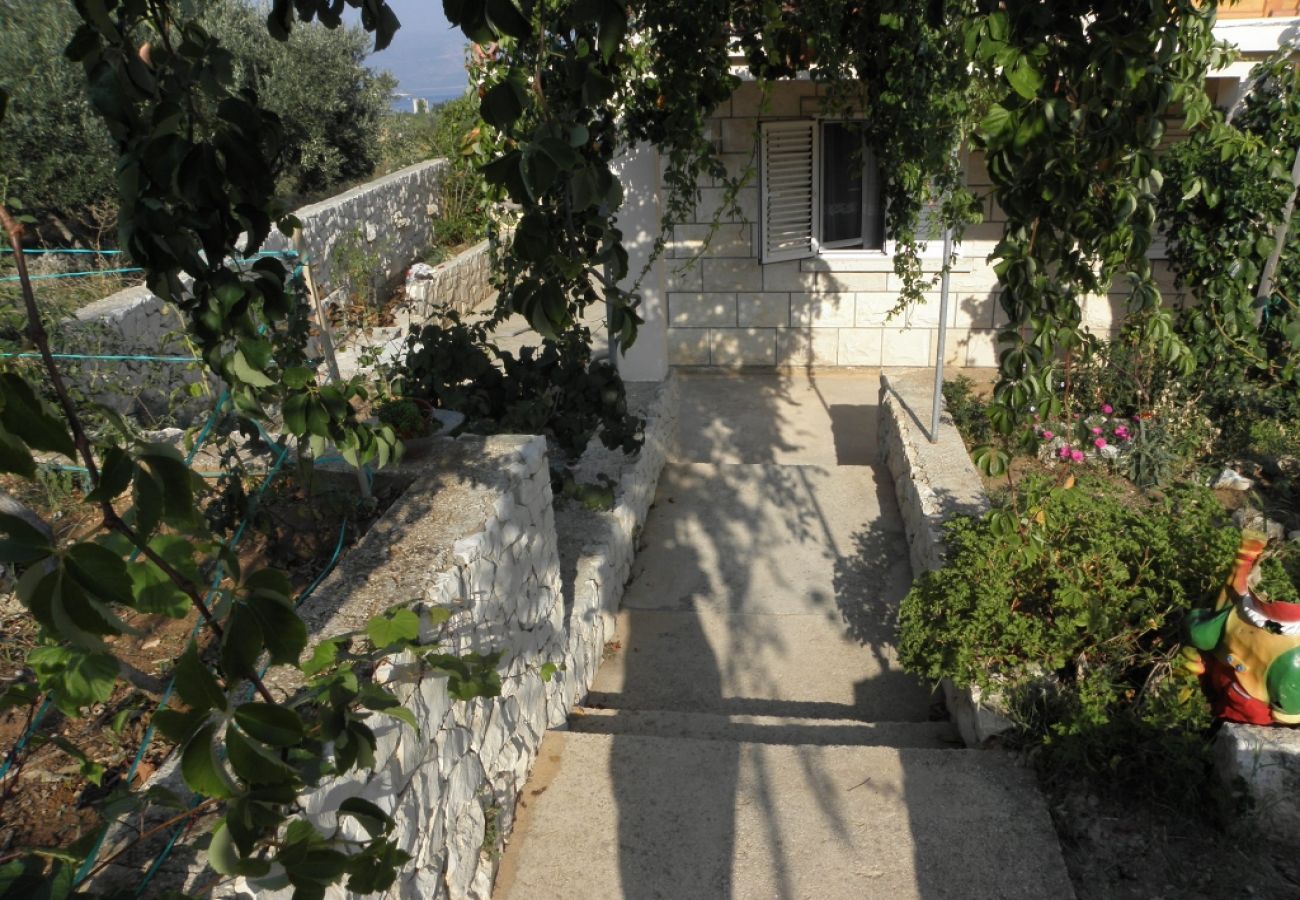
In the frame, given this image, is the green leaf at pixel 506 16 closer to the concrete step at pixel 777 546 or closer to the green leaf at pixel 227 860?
the green leaf at pixel 227 860

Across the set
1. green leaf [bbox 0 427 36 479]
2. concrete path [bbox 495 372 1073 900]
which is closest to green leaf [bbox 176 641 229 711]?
green leaf [bbox 0 427 36 479]

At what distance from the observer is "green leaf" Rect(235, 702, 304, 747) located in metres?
1.20

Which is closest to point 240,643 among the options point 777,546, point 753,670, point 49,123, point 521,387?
point 753,670

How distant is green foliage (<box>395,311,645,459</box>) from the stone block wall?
10.0 feet

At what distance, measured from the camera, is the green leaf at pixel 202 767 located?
116 centimetres

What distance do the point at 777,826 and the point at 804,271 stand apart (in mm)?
5690

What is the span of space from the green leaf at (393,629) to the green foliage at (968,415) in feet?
14.0

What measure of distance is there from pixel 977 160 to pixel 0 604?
23.2 ft

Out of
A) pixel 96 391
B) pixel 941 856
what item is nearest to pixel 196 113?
pixel 941 856

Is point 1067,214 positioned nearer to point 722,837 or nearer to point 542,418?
point 722,837

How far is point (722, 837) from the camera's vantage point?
120 inches

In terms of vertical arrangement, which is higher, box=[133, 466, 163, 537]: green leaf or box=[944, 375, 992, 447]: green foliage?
box=[133, 466, 163, 537]: green leaf

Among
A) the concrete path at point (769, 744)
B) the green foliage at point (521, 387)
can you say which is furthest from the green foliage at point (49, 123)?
the concrete path at point (769, 744)

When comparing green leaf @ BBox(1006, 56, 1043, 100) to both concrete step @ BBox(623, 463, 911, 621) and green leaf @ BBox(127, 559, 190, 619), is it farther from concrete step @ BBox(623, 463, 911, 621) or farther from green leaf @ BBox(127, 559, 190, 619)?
concrete step @ BBox(623, 463, 911, 621)
